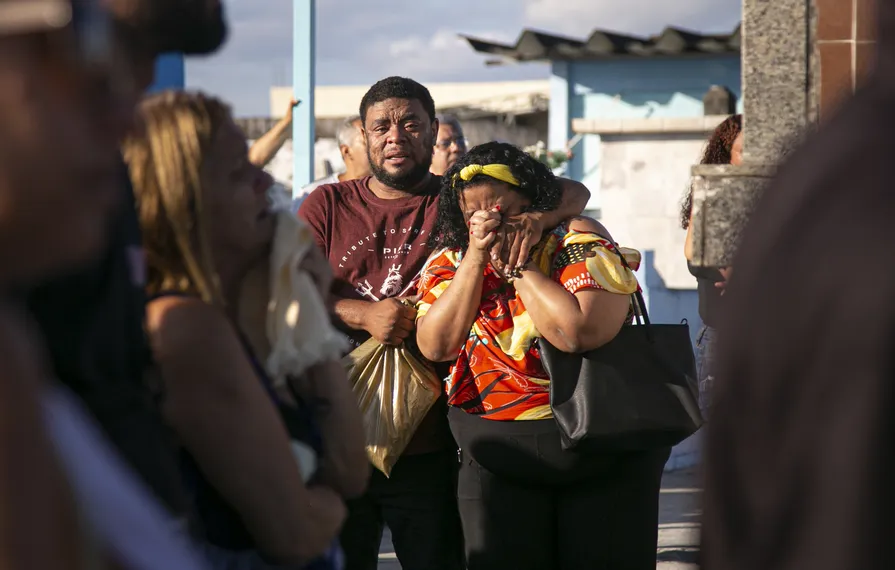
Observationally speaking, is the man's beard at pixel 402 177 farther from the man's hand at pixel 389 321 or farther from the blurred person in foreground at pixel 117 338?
the blurred person in foreground at pixel 117 338

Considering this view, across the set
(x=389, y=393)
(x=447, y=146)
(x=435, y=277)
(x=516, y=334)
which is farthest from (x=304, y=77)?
(x=516, y=334)

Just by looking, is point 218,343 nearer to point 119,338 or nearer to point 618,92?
point 119,338

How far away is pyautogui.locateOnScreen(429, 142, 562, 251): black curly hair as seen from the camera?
11.4 feet

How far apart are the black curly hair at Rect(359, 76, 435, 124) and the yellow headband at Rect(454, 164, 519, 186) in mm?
645

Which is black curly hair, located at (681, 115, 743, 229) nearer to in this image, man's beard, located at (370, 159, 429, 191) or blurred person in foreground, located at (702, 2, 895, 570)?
man's beard, located at (370, 159, 429, 191)

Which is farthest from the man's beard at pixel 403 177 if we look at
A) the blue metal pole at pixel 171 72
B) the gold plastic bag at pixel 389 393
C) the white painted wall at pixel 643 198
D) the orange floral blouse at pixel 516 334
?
the white painted wall at pixel 643 198

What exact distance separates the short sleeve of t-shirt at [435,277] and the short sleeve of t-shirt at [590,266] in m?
0.36

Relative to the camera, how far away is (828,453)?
99 cm

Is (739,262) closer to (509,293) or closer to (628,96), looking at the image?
(509,293)

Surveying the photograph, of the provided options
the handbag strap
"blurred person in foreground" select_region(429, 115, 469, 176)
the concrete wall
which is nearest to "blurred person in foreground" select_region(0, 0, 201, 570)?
the handbag strap

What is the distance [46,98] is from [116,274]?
0.76 m

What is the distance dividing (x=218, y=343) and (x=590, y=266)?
181 centimetres

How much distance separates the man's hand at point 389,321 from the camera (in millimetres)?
3521

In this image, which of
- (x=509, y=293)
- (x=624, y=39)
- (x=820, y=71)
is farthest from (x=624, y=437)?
(x=624, y=39)
